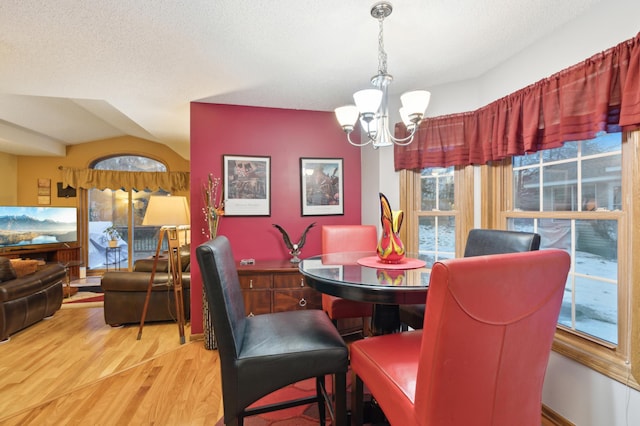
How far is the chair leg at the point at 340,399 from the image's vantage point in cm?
136

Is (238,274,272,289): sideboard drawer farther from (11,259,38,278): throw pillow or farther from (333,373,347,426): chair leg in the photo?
(11,259,38,278): throw pillow

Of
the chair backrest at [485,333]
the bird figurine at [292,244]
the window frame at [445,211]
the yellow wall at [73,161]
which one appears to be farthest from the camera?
the yellow wall at [73,161]

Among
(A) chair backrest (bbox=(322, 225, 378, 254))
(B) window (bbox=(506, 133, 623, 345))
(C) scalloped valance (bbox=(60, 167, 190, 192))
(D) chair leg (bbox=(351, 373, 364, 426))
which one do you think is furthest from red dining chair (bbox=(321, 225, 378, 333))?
(C) scalloped valance (bbox=(60, 167, 190, 192))

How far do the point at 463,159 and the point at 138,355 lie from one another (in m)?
3.30

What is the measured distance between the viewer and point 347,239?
2.67 metres

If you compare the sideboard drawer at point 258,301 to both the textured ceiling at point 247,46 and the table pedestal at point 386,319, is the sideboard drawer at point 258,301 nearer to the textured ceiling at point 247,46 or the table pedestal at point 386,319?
the table pedestal at point 386,319

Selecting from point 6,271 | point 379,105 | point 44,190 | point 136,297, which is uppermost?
point 379,105

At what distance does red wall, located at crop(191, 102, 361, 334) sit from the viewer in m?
3.01

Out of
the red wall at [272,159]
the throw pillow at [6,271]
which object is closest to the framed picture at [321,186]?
the red wall at [272,159]

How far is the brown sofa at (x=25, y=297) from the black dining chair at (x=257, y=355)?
9.81 feet

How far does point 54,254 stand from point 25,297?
9.85ft

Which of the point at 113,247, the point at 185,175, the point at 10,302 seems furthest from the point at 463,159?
the point at 113,247

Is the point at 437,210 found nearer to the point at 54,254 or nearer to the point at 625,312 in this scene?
the point at 625,312

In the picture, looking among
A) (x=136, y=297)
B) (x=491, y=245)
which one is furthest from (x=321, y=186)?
(x=136, y=297)
